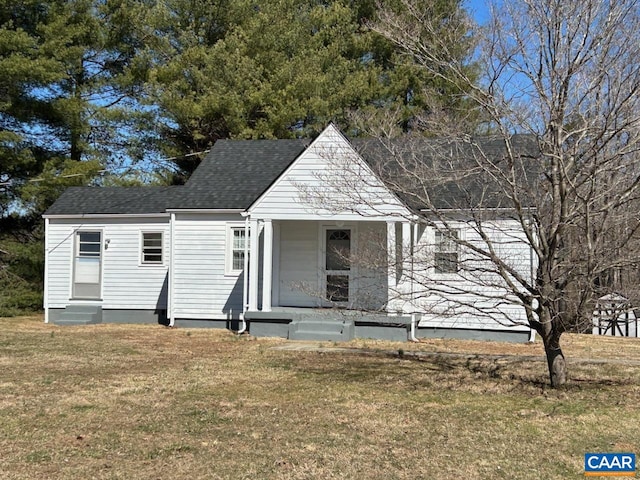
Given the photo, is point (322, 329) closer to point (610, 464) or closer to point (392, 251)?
point (392, 251)

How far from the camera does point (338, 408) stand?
740cm

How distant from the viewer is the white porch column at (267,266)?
14.6 meters

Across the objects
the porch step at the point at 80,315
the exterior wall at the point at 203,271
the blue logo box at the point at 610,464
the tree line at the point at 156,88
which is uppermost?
the tree line at the point at 156,88

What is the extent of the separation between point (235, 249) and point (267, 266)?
210 centimetres

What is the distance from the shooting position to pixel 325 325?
1402cm

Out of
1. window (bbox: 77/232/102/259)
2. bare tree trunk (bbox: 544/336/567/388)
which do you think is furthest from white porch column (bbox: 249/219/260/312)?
bare tree trunk (bbox: 544/336/567/388)

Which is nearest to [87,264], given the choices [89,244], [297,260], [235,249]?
[89,244]

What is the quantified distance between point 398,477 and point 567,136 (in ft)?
15.0

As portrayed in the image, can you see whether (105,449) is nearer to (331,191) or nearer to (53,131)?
(331,191)

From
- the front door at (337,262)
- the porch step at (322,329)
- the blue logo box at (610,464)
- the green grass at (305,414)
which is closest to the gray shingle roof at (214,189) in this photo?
the front door at (337,262)

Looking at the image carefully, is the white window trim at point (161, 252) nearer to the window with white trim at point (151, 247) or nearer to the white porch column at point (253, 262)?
the window with white trim at point (151, 247)

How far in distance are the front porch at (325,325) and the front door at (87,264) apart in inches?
235

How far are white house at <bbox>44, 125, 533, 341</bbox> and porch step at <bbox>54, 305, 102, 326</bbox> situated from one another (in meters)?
0.04

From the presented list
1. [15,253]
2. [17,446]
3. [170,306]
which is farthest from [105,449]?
[15,253]
